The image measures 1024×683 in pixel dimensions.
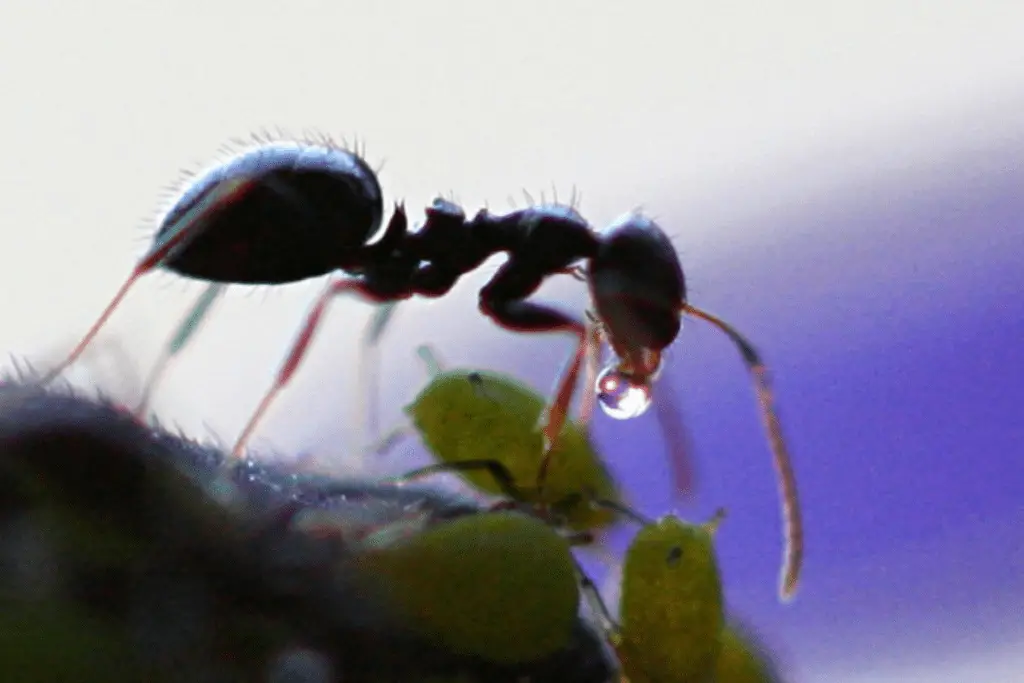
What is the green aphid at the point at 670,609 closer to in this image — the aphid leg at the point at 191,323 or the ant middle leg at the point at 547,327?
the ant middle leg at the point at 547,327

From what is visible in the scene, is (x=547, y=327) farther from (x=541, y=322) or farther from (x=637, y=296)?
(x=637, y=296)

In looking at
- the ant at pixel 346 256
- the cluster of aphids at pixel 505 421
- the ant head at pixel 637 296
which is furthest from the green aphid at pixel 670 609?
the ant head at pixel 637 296

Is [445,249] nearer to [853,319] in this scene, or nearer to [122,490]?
[853,319]

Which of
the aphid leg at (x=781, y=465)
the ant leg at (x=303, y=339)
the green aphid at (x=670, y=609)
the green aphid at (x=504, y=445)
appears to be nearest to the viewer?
the green aphid at (x=670, y=609)

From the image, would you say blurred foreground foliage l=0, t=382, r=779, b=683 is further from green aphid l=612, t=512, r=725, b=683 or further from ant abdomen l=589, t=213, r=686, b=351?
ant abdomen l=589, t=213, r=686, b=351

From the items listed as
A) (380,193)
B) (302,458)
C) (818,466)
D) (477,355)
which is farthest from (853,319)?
(302,458)

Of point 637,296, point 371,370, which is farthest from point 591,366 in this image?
point 371,370
